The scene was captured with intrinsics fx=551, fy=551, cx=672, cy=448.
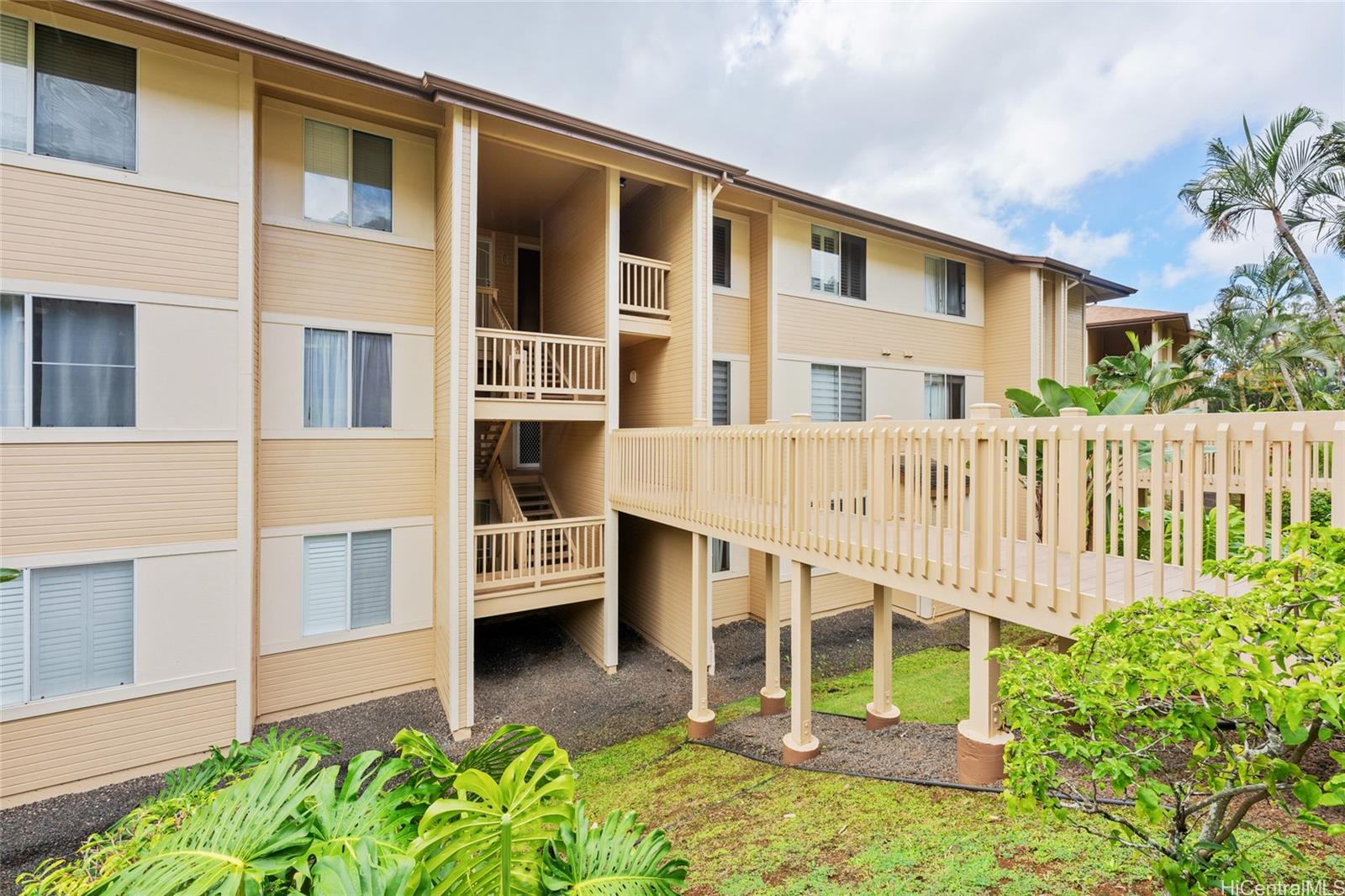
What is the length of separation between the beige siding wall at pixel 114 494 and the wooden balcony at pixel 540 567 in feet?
10.5

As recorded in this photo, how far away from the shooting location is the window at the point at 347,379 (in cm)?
787

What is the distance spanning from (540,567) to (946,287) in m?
11.4

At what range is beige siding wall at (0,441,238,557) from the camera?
6047mm

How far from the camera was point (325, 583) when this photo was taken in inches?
309

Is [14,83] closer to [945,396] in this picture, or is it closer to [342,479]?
[342,479]

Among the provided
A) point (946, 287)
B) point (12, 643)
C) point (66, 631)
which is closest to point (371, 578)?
A: point (66, 631)

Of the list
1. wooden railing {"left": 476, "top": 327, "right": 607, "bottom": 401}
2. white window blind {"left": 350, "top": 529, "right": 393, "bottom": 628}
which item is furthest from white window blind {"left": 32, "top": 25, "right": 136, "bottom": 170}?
white window blind {"left": 350, "top": 529, "right": 393, "bottom": 628}

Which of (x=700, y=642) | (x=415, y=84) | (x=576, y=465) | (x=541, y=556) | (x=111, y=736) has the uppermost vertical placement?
(x=415, y=84)

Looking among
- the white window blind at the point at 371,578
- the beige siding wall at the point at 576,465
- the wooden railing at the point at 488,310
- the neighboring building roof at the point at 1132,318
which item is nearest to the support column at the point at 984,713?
the beige siding wall at the point at 576,465

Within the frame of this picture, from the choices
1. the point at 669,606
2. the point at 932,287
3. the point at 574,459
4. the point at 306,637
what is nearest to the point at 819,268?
the point at 932,287

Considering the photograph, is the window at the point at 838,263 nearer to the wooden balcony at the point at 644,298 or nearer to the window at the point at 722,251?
the window at the point at 722,251

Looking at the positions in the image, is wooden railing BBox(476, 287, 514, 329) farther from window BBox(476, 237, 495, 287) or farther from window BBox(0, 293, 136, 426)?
window BBox(0, 293, 136, 426)

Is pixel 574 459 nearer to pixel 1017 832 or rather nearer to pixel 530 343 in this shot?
pixel 530 343

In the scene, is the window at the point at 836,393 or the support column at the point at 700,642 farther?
the window at the point at 836,393
